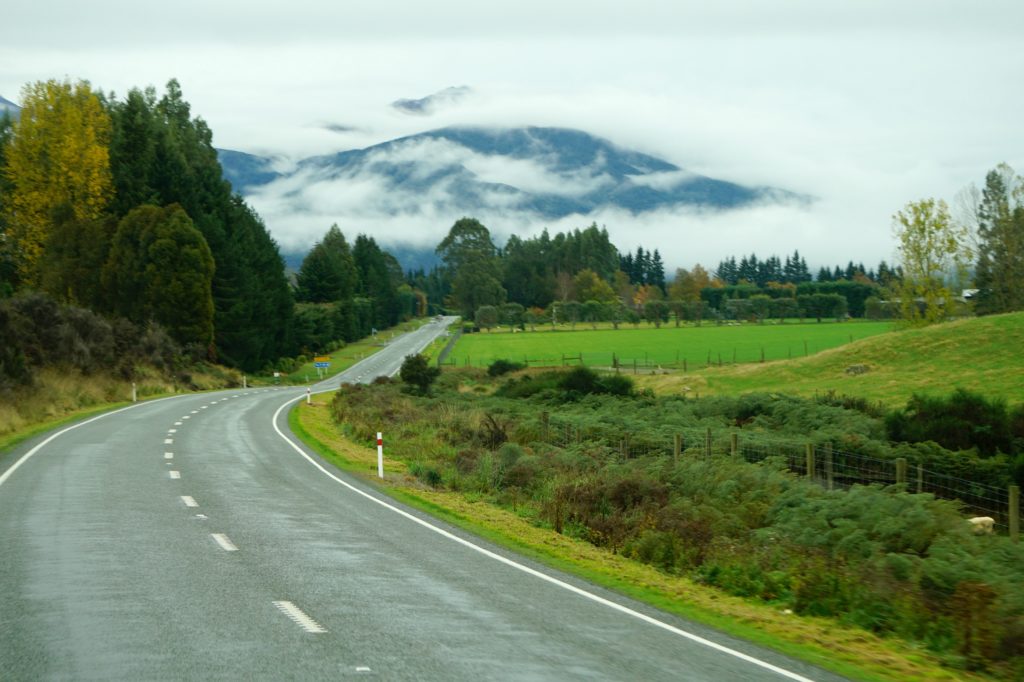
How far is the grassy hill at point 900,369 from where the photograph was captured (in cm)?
5647

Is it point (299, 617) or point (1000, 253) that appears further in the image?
point (1000, 253)

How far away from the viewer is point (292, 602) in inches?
430

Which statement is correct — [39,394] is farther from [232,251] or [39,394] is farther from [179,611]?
[232,251]

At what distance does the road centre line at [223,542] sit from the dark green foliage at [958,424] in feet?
78.7

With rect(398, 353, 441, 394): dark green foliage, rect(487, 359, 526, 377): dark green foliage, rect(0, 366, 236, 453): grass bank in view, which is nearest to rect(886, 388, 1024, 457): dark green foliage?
rect(0, 366, 236, 453): grass bank

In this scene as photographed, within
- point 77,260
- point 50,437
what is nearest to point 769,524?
point 50,437

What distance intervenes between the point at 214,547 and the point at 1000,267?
94.8 metres

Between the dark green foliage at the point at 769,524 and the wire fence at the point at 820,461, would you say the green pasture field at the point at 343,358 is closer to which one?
the dark green foliage at the point at 769,524

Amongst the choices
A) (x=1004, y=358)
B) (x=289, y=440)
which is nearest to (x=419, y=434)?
(x=289, y=440)

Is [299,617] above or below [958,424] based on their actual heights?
above

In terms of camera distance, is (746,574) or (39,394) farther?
(39,394)

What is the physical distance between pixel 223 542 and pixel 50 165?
6748 centimetres

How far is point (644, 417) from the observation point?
40.7m

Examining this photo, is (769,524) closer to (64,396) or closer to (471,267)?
(64,396)
